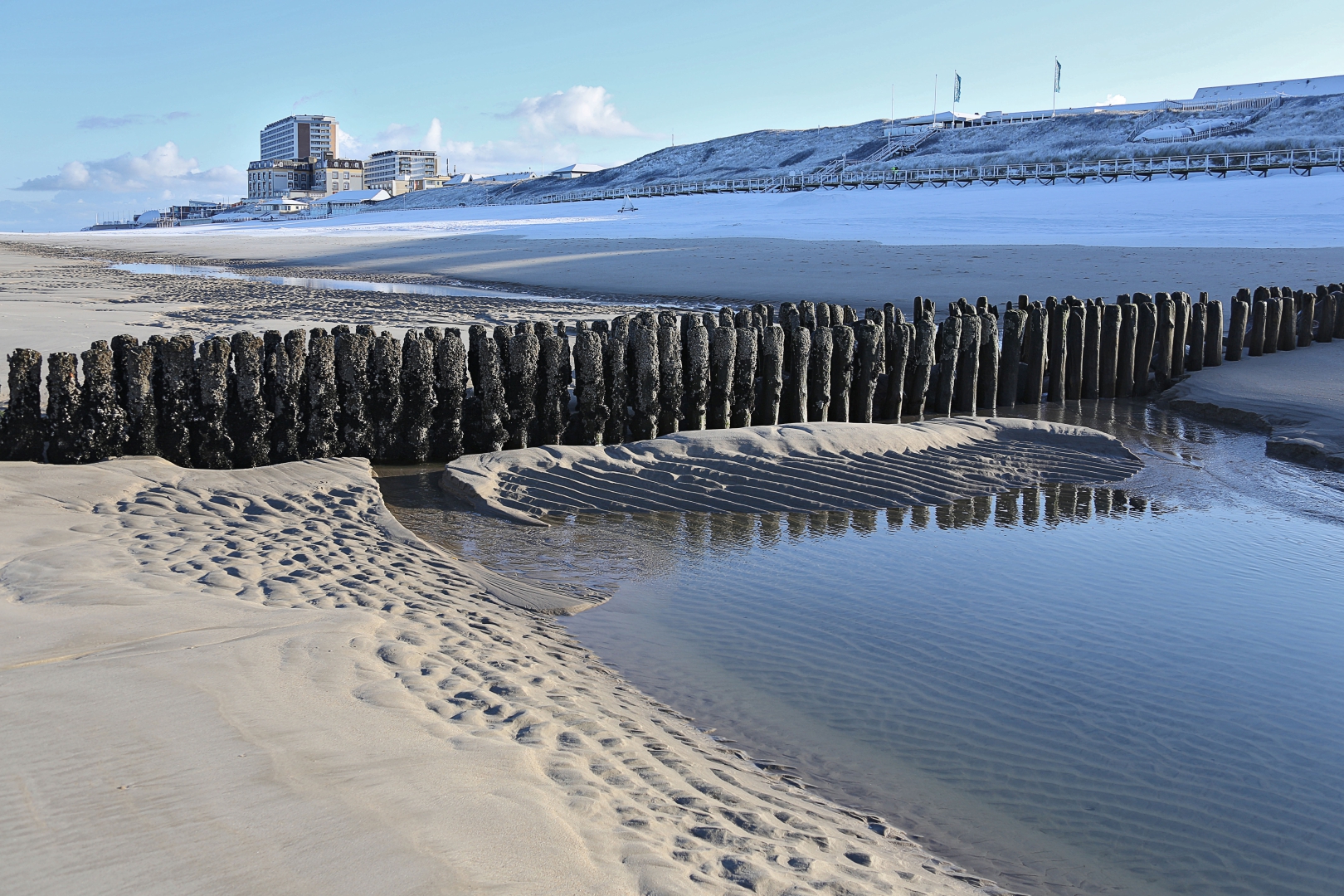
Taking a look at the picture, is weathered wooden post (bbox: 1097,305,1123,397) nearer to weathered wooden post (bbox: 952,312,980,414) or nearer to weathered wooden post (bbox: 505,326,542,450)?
weathered wooden post (bbox: 952,312,980,414)

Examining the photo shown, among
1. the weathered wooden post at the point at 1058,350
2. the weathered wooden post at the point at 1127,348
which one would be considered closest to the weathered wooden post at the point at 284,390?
the weathered wooden post at the point at 1058,350

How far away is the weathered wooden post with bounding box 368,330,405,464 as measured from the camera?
7184 mm

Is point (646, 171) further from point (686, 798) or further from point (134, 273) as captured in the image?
point (686, 798)

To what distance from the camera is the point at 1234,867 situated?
276 centimetres

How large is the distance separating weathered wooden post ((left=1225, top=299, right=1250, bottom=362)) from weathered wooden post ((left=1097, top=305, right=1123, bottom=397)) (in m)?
2.37

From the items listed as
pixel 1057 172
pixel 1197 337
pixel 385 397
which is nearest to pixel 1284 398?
pixel 1197 337

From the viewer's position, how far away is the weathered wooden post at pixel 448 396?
7285mm

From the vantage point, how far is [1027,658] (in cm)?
409

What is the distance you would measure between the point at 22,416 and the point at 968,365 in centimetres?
795

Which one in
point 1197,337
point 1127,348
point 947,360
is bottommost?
point 947,360

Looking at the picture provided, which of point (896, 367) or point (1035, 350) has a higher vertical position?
point (1035, 350)

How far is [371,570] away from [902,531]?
319 centimetres

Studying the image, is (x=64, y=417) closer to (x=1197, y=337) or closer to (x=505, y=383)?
(x=505, y=383)

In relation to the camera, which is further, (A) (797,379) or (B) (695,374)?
(A) (797,379)
